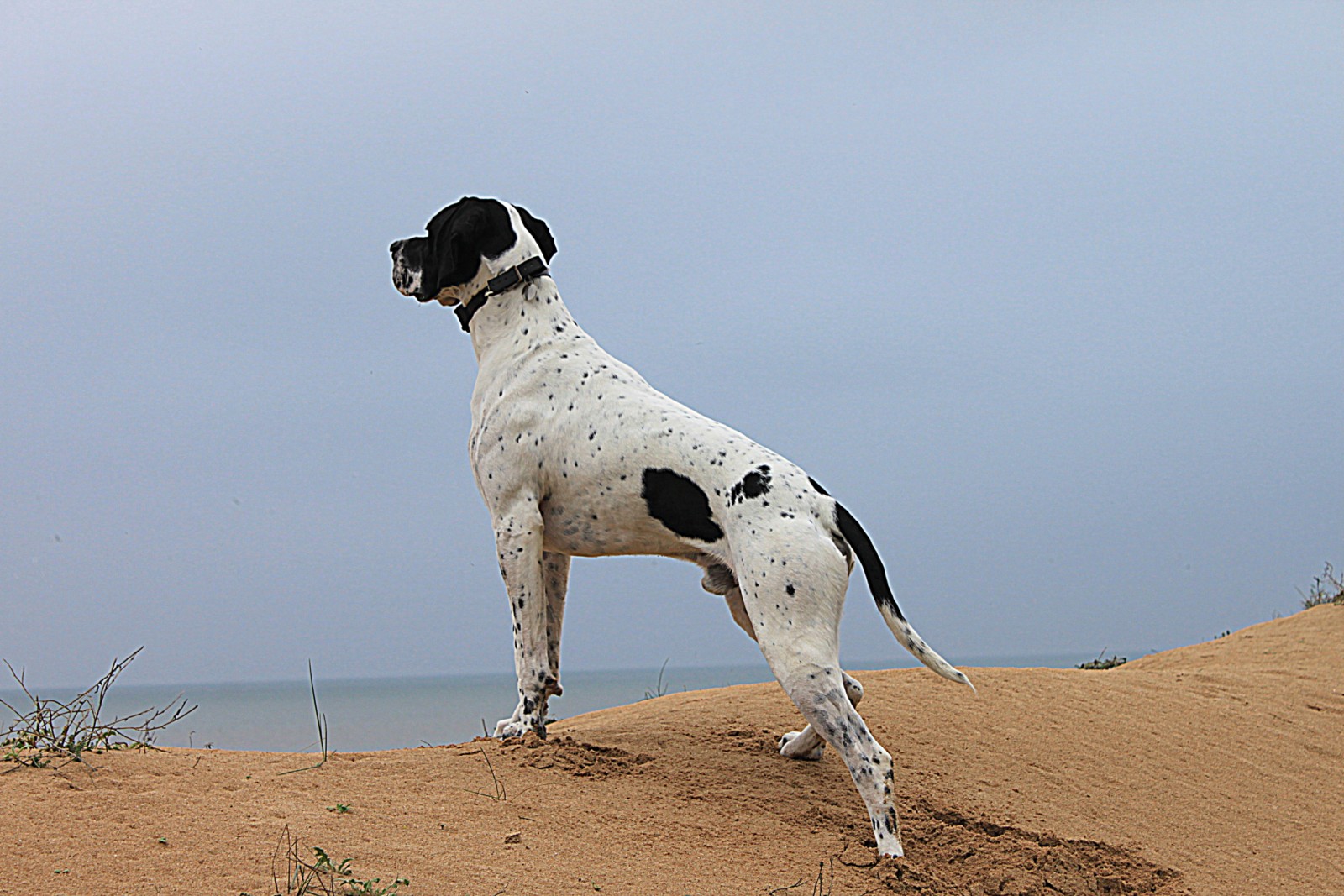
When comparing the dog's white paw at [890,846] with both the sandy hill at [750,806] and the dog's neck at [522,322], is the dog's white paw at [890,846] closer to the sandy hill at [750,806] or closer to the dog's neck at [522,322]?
the sandy hill at [750,806]

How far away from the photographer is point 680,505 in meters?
5.25

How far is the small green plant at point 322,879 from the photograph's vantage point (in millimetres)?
3449

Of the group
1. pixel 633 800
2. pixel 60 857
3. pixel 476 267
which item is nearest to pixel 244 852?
pixel 60 857

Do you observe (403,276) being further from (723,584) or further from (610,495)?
(723,584)

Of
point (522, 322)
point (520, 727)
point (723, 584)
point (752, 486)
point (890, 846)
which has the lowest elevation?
point (890, 846)

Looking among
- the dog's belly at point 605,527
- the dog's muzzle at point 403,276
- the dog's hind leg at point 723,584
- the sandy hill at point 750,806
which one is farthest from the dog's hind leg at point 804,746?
the dog's muzzle at point 403,276

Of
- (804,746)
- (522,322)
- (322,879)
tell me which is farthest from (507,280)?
(322,879)

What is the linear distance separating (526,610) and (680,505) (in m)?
1.05

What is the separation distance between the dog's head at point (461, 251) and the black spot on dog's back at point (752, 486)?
2022mm

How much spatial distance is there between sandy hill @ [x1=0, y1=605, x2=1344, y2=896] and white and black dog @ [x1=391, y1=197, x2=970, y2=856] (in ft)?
1.38

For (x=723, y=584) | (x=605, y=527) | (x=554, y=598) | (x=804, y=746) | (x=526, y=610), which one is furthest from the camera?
(x=554, y=598)

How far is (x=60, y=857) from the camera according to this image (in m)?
3.66

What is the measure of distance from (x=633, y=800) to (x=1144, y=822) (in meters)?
2.82

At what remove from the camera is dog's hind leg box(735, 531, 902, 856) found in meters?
4.71
